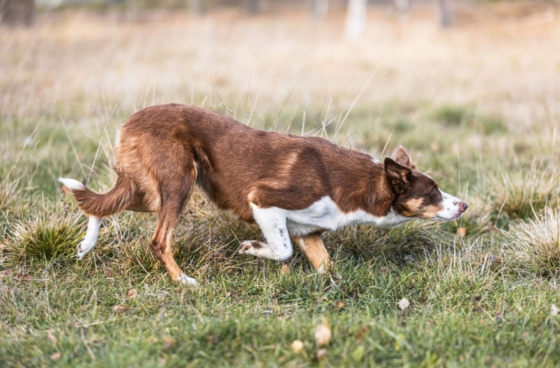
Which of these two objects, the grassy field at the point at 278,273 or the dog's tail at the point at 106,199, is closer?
the grassy field at the point at 278,273

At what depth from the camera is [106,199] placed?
4434 millimetres

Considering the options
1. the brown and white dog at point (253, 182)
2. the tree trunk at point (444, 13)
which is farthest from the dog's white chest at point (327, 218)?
the tree trunk at point (444, 13)

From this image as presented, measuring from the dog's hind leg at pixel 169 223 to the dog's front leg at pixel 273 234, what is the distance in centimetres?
47

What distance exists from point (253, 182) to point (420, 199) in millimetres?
1158

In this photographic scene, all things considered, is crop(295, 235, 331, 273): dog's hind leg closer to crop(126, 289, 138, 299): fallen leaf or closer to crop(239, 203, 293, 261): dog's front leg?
crop(239, 203, 293, 261): dog's front leg

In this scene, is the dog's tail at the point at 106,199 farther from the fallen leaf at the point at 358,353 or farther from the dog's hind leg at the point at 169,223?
the fallen leaf at the point at 358,353

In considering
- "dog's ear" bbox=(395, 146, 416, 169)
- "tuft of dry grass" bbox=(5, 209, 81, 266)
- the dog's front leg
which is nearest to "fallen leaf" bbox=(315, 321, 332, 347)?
the dog's front leg

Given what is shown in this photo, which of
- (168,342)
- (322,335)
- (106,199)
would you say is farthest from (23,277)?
(322,335)

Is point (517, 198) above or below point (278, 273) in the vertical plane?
above

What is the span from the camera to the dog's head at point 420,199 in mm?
4395

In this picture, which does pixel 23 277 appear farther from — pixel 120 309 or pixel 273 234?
pixel 273 234

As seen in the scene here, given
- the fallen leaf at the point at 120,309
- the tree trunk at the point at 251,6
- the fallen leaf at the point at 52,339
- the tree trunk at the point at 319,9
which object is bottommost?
the tree trunk at the point at 251,6

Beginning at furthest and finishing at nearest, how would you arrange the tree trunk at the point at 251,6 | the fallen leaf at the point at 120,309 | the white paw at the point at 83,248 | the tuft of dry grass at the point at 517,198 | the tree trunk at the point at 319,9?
the tree trunk at the point at 251,6, the tree trunk at the point at 319,9, the tuft of dry grass at the point at 517,198, the white paw at the point at 83,248, the fallen leaf at the point at 120,309

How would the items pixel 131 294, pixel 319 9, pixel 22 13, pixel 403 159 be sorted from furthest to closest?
pixel 319 9, pixel 22 13, pixel 403 159, pixel 131 294
